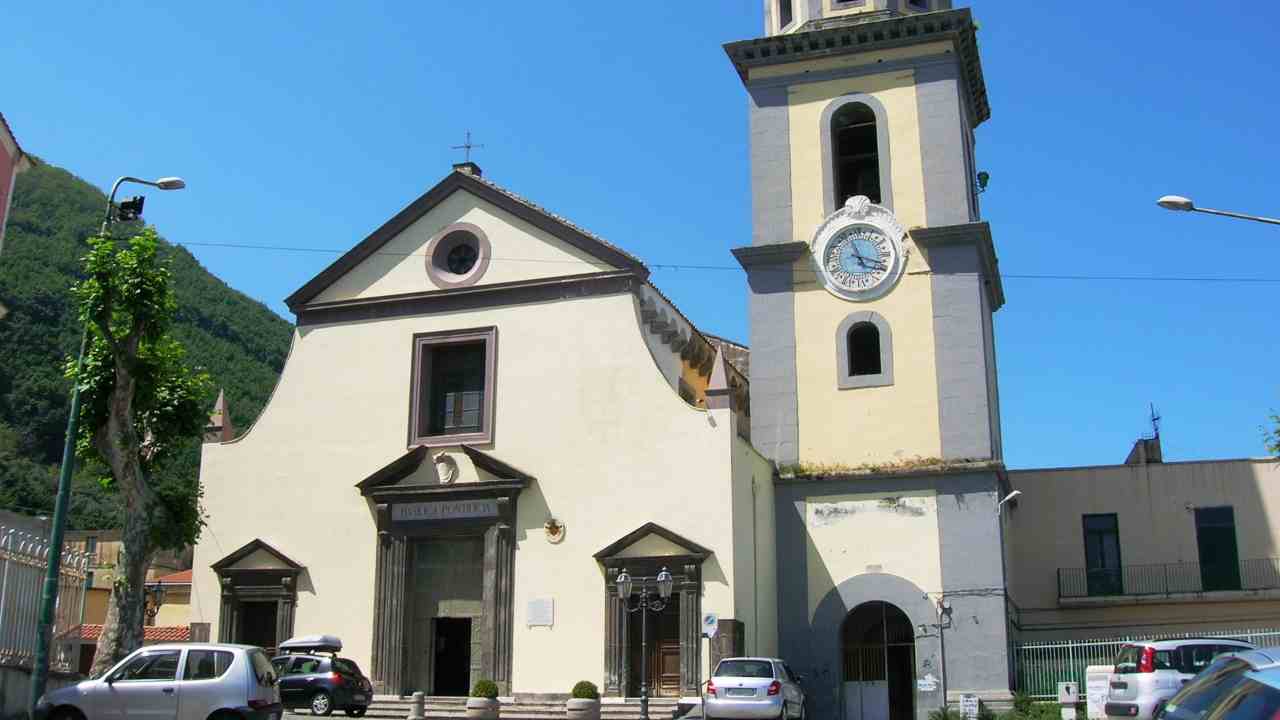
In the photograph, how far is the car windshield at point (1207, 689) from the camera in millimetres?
7418

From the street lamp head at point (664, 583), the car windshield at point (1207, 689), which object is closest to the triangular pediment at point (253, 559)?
the street lamp head at point (664, 583)

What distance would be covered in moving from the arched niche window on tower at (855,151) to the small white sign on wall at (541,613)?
11.9 meters

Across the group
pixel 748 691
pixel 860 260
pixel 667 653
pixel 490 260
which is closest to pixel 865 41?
pixel 860 260

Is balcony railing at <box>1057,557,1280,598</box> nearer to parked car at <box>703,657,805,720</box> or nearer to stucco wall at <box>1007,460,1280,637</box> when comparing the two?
stucco wall at <box>1007,460,1280,637</box>

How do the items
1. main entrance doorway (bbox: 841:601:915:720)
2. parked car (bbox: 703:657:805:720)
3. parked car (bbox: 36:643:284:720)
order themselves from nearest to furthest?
parked car (bbox: 36:643:284:720)
parked car (bbox: 703:657:805:720)
main entrance doorway (bbox: 841:601:915:720)

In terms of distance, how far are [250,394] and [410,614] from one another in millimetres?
65217

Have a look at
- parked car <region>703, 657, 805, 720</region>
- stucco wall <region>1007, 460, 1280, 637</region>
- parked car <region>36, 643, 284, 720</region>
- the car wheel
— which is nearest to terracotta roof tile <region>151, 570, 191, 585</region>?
the car wheel

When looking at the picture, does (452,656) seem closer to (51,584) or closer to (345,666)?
(345,666)

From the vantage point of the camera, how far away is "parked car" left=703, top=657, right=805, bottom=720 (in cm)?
2225

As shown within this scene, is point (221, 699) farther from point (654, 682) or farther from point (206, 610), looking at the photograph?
point (206, 610)

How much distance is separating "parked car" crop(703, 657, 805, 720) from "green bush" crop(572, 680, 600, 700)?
361 centimetres

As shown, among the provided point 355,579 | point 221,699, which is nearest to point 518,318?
point 355,579

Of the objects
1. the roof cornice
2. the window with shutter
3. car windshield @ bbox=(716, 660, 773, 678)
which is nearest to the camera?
car windshield @ bbox=(716, 660, 773, 678)

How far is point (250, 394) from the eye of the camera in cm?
9062
